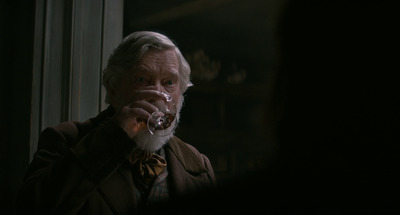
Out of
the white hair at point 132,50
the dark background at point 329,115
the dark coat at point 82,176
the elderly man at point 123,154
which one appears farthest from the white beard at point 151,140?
the dark background at point 329,115

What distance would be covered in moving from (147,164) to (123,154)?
0.92ft

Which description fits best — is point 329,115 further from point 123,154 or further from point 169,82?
point 169,82

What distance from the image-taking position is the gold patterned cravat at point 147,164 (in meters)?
1.49

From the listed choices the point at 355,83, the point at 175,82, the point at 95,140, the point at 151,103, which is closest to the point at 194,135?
the point at 175,82

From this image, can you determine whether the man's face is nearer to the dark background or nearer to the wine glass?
the wine glass

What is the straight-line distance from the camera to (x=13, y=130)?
2.03 meters

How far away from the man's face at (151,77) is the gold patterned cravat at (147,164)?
204 millimetres

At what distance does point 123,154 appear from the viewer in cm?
125

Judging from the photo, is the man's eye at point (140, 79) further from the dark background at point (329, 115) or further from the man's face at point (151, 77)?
the dark background at point (329, 115)

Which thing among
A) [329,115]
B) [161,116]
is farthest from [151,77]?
[329,115]

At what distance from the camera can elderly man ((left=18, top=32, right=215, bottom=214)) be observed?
48.9 inches

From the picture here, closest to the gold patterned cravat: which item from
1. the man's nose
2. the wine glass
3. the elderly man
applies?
the elderly man

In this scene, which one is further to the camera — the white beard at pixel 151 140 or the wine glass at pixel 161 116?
the white beard at pixel 151 140

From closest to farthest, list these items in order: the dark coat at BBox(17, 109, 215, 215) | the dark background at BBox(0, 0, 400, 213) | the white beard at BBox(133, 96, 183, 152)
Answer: the dark background at BBox(0, 0, 400, 213)
the dark coat at BBox(17, 109, 215, 215)
the white beard at BBox(133, 96, 183, 152)
